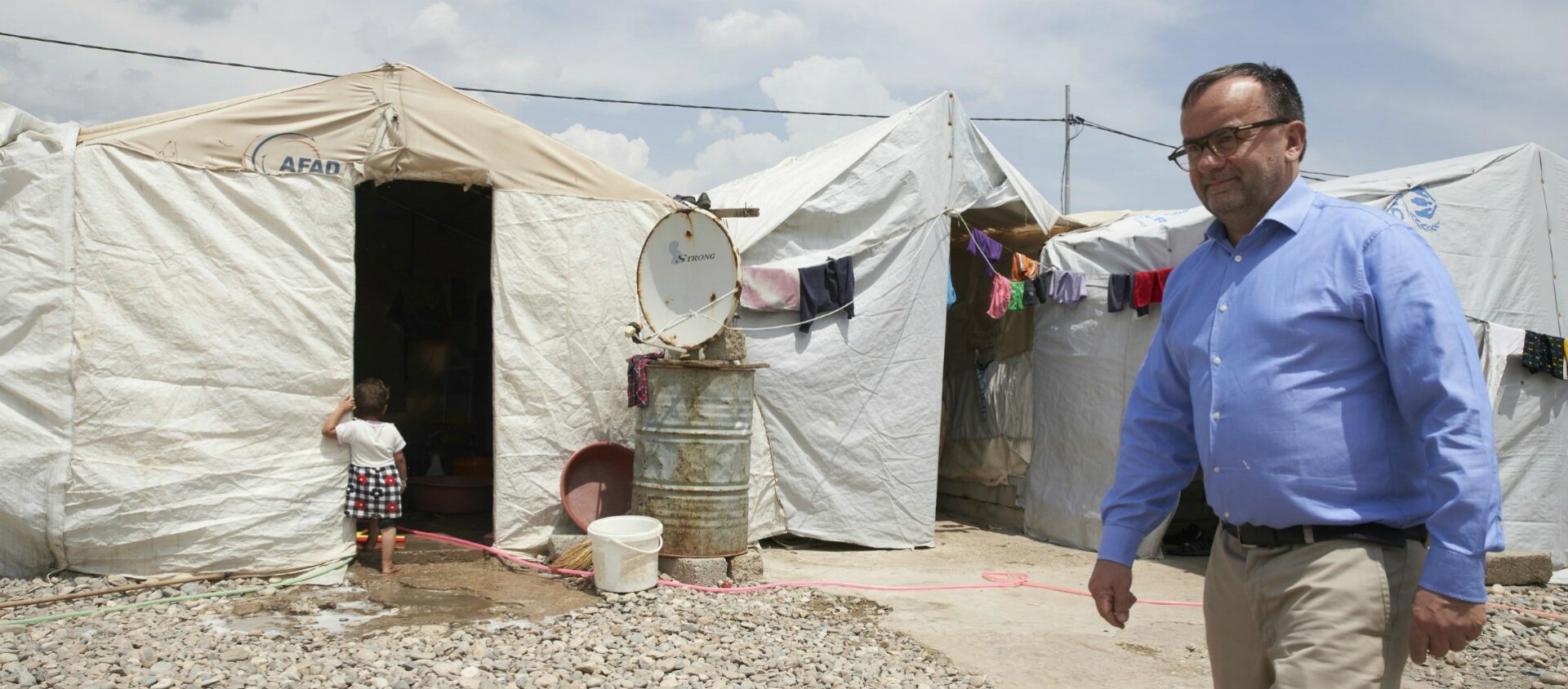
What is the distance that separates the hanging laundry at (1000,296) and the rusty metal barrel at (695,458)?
240cm

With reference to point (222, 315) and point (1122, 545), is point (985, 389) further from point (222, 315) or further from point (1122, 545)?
point (1122, 545)

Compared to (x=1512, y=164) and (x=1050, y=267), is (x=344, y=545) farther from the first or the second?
(x=1512, y=164)

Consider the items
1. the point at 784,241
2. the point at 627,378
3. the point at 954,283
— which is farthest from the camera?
the point at 954,283

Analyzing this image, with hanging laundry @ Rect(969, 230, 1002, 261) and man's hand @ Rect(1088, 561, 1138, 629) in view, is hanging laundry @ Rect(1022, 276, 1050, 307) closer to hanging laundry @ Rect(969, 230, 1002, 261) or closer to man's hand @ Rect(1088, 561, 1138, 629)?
hanging laundry @ Rect(969, 230, 1002, 261)

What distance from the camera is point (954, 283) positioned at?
8.86m

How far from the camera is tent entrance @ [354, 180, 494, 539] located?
8.93m

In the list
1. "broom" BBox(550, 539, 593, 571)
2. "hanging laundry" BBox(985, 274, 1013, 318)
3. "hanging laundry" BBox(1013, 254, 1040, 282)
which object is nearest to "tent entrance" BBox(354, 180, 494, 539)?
"broom" BBox(550, 539, 593, 571)

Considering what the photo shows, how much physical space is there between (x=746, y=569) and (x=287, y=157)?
10.6ft

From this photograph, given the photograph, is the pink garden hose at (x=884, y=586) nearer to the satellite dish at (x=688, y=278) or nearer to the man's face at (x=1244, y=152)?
the satellite dish at (x=688, y=278)

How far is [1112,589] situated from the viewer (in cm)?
223

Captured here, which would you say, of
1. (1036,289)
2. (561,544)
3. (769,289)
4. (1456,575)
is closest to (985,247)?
(1036,289)

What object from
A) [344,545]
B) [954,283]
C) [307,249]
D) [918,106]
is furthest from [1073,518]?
[307,249]

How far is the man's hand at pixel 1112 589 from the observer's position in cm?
223

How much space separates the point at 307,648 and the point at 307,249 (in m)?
2.26
